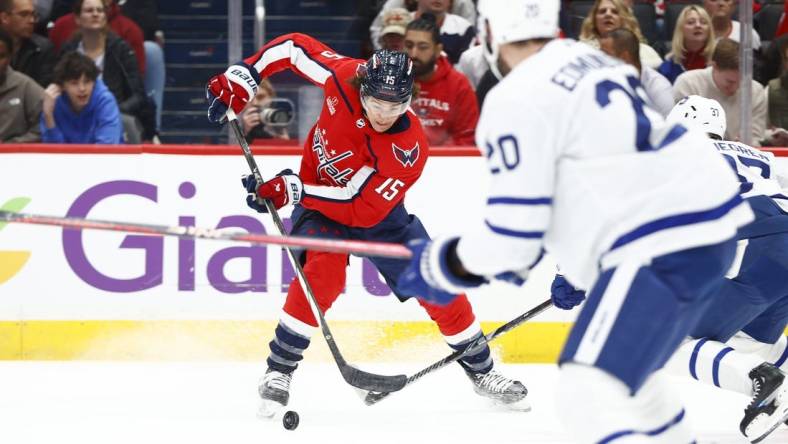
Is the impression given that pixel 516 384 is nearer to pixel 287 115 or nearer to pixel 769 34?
pixel 287 115

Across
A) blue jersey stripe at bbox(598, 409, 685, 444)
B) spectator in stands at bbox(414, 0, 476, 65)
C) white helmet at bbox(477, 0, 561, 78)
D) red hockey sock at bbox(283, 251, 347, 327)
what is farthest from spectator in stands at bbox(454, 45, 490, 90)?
blue jersey stripe at bbox(598, 409, 685, 444)

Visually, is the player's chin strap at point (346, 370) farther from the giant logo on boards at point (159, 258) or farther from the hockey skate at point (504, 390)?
the giant logo on boards at point (159, 258)

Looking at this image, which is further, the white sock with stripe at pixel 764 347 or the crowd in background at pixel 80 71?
the crowd in background at pixel 80 71

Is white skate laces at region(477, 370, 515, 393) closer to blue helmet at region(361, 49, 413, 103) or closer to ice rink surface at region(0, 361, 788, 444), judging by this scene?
ice rink surface at region(0, 361, 788, 444)

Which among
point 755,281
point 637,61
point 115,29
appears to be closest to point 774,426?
point 755,281

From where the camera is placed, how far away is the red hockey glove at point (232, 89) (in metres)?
4.11

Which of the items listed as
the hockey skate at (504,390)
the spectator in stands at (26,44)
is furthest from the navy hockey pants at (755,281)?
the spectator in stands at (26,44)

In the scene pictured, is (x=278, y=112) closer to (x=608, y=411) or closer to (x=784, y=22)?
(x=784, y=22)

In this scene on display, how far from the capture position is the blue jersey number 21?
239 cm

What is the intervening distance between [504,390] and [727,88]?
→ 186 cm

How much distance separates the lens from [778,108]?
530 centimetres

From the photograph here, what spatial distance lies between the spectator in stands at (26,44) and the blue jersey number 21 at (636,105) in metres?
3.50

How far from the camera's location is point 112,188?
4.92 meters

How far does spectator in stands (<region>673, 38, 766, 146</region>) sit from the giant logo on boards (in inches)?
61.7
